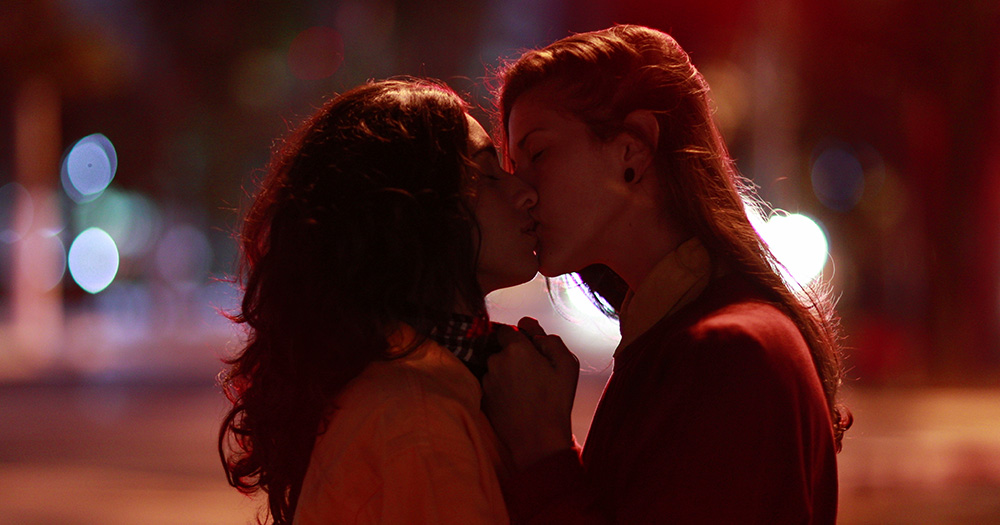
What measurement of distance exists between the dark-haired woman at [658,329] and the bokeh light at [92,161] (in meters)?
27.8

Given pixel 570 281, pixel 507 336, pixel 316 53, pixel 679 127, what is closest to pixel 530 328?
pixel 507 336

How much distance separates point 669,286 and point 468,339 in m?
0.51

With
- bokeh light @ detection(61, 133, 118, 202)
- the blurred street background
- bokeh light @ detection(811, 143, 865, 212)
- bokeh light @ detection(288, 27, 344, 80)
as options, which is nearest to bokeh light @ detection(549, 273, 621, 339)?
the blurred street background

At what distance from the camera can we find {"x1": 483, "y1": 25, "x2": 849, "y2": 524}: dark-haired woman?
1768mm

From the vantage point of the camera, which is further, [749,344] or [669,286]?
[669,286]

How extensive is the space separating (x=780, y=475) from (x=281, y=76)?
2612 cm

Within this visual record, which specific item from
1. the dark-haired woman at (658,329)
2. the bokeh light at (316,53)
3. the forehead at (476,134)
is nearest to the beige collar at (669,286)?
the dark-haired woman at (658,329)

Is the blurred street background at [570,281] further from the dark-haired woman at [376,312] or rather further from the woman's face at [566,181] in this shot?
the dark-haired woman at [376,312]

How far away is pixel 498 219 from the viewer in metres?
2.19

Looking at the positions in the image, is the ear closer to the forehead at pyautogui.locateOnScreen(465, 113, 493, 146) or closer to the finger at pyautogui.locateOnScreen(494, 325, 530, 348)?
the forehead at pyautogui.locateOnScreen(465, 113, 493, 146)

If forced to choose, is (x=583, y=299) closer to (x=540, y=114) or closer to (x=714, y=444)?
(x=540, y=114)

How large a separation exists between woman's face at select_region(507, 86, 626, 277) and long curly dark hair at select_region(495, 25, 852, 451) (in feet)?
0.15

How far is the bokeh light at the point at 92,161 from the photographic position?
32500 mm

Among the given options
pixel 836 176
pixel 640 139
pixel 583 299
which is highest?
pixel 640 139
